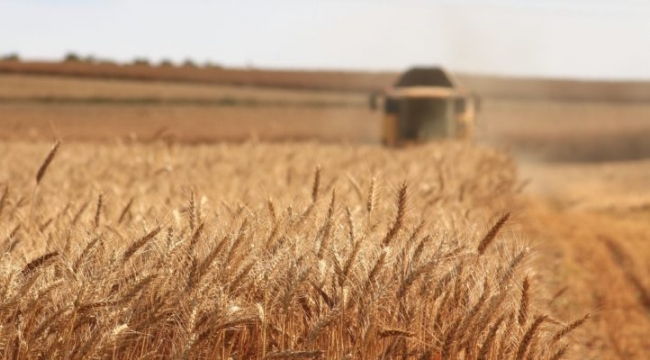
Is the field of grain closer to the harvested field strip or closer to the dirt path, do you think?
the dirt path

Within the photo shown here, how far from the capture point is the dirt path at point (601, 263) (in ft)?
30.3

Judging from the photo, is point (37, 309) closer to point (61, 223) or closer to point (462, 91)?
point (61, 223)

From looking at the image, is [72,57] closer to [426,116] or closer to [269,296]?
[426,116]

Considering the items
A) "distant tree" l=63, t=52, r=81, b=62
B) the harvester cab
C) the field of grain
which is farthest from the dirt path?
"distant tree" l=63, t=52, r=81, b=62

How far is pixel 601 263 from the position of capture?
42.1ft

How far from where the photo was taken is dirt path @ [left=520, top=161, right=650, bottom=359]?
9.24 meters

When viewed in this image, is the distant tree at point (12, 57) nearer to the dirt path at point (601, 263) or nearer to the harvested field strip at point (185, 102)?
the harvested field strip at point (185, 102)

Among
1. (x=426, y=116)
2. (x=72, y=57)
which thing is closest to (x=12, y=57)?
(x=72, y=57)

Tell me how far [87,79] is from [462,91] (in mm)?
28354

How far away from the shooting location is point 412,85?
21750 millimetres

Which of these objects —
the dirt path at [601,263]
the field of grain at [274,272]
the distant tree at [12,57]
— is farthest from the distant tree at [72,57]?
the field of grain at [274,272]

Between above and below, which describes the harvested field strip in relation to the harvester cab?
below

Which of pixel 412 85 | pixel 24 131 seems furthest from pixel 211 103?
pixel 412 85

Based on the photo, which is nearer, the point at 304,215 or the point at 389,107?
the point at 304,215
